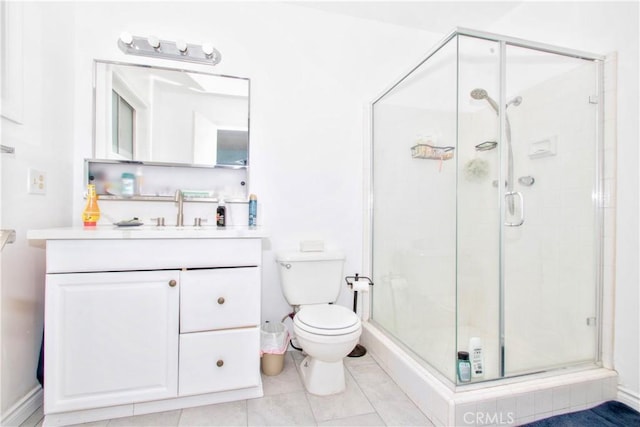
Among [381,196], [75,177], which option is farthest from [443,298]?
[75,177]

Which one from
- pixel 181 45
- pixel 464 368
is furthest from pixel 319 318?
pixel 181 45

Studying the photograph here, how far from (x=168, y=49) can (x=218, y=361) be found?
1789 millimetres

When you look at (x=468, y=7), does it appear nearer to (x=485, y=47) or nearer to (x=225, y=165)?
(x=485, y=47)

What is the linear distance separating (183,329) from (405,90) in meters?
1.80

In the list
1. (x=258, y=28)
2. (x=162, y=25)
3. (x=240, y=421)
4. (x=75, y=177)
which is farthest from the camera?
(x=258, y=28)

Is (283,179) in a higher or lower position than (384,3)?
lower

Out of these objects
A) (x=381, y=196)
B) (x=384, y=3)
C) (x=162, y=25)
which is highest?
(x=384, y=3)

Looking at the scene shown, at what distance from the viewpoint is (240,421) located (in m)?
1.35

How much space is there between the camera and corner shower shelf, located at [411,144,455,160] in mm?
1575

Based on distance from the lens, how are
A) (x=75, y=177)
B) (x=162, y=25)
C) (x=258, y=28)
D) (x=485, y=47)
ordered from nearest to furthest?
1. (x=485, y=47)
2. (x=75, y=177)
3. (x=162, y=25)
4. (x=258, y=28)

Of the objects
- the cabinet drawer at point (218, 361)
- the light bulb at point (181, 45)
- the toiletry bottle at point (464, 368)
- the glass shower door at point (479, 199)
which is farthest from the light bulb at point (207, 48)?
the toiletry bottle at point (464, 368)

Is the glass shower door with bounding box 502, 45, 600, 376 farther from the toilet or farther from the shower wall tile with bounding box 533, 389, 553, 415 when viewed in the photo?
the toilet

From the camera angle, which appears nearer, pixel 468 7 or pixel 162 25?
pixel 162 25

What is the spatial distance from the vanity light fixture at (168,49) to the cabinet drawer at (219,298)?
134 centimetres
